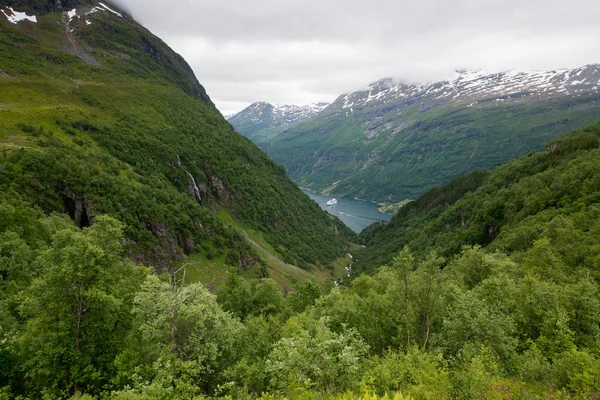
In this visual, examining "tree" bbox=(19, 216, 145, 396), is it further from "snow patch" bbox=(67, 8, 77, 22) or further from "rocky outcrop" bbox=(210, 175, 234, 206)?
"snow patch" bbox=(67, 8, 77, 22)

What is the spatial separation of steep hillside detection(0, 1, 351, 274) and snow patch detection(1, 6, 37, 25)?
3.01ft

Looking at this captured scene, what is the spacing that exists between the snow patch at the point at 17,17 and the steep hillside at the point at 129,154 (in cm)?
92

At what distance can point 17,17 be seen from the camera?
168 metres

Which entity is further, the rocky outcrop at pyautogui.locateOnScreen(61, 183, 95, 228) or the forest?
the rocky outcrop at pyautogui.locateOnScreen(61, 183, 95, 228)

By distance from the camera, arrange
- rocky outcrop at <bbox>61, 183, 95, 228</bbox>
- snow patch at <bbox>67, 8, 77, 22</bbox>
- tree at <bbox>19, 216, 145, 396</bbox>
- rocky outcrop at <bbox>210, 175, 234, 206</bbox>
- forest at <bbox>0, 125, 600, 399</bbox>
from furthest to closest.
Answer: snow patch at <bbox>67, 8, 77, 22</bbox> < rocky outcrop at <bbox>210, 175, 234, 206</bbox> < rocky outcrop at <bbox>61, 183, 95, 228</bbox> < tree at <bbox>19, 216, 145, 396</bbox> < forest at <bbox>0, 125, 600, 399</bbox>

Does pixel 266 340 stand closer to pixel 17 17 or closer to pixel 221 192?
pixel 221 192

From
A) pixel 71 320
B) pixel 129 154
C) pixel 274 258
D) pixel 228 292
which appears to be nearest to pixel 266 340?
pixel 71 320

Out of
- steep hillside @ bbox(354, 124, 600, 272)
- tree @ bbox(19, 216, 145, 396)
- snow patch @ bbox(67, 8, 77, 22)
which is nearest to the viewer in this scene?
tree @ bbox(19, 216, 145, 396)

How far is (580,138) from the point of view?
337ft

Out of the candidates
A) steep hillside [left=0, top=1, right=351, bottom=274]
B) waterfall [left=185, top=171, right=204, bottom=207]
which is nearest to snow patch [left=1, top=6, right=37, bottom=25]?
steep hillside [left=0, top=1, right=351, bottom=274]

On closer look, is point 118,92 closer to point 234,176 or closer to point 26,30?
point 234,176

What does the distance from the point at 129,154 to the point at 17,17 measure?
149882mm

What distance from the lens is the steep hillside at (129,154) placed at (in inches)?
2527

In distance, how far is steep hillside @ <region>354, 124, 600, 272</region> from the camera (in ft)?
166
